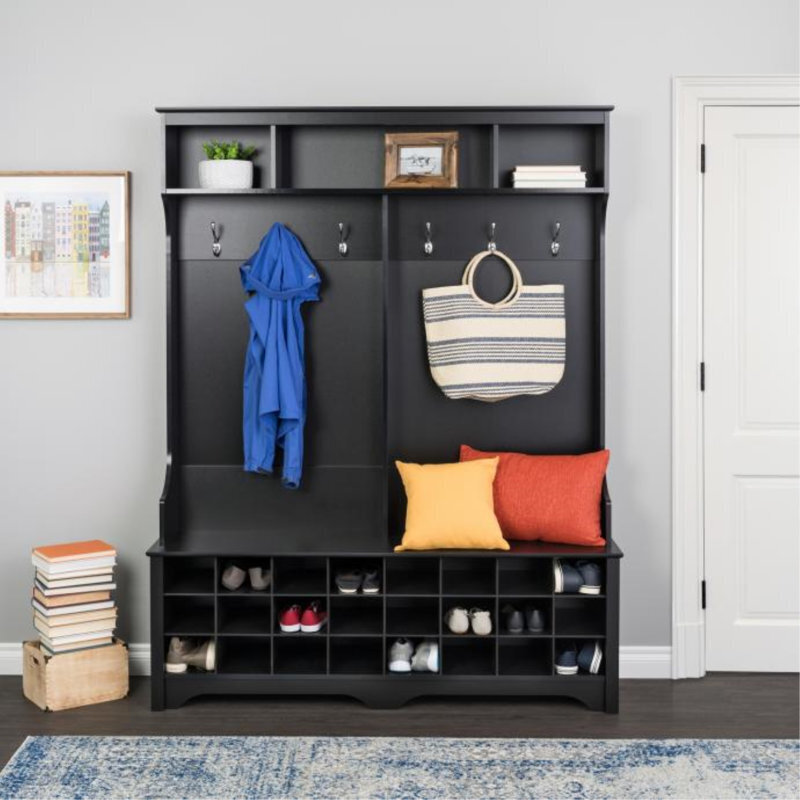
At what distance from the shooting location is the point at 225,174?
10.6ft

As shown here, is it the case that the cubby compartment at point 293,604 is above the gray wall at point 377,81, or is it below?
below

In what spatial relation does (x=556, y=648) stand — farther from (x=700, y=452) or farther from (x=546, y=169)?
(x=546, y=169)

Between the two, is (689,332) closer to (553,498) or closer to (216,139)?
(553,498)

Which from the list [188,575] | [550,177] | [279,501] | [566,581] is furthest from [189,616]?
[550,177]

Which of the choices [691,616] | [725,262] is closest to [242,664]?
[691,616]

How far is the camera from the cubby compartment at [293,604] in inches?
124

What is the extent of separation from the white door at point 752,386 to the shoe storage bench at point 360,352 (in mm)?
498

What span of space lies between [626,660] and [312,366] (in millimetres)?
1643

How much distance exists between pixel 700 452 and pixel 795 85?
141 cm

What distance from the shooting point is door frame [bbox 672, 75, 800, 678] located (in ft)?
11.1

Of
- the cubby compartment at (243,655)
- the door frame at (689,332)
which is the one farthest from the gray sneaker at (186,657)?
the door frame at (689,332)

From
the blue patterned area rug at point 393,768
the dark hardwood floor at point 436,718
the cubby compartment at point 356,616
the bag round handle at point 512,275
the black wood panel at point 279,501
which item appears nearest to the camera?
the blue patterned area rug at point 393,768

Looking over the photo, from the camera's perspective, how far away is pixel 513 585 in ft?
10.6

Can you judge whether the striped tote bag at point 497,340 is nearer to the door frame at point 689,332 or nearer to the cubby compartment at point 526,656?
the door frame at point 689,332
